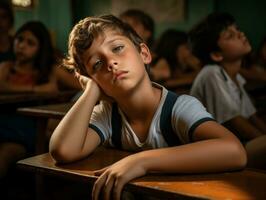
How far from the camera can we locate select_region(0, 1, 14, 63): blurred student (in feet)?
13.0

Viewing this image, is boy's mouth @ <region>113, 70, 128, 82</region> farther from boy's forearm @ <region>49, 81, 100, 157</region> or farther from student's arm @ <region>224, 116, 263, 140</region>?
student's arm @ <region>224, 116, 263, 140</region>

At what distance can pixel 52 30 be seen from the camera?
7.49 metres

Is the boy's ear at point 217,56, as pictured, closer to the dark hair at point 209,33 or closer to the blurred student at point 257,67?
the dark hair at point 209,33

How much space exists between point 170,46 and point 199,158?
4.12m

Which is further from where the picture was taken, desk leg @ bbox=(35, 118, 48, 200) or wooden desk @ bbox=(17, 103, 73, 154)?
desk leg @ bbox=(35, 118, 48, 200)

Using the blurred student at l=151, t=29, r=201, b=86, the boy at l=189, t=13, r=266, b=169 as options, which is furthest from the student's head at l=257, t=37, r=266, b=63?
the boy at l=189, t=13, r=266, b=169

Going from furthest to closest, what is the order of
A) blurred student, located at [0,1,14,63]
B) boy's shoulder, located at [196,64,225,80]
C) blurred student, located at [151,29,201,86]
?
blurred student, located at [151,29,201,86]
blurred student, located at [0,1,14,63]
boy's shoulder, located at [196,64,225,80]

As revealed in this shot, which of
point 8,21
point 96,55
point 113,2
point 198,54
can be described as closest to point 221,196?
point 96,55

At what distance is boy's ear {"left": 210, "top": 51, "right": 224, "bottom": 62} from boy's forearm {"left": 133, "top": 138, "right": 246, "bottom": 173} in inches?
61.2

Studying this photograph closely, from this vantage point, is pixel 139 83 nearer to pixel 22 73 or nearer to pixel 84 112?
pixel 84 112

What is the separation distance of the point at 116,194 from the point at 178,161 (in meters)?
0.21

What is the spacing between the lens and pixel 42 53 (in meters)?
3.91

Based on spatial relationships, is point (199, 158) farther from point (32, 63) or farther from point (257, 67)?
point (257, 67)

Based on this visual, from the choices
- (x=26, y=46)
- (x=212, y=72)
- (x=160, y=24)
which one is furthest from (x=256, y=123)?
(x=160, y=24)
